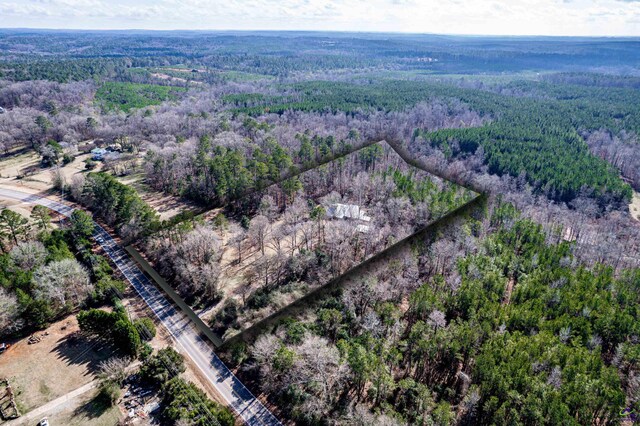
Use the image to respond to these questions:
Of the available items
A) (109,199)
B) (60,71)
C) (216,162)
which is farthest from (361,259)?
(60,71)

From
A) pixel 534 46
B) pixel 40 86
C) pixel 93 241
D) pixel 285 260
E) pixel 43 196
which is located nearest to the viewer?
pixel 285 260

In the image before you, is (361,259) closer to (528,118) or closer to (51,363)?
(51,363)

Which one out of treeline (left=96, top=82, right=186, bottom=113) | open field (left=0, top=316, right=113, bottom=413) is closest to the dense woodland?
open field (left=0, top=316, right=113, bottom=413)

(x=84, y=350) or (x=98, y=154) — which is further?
(x=98, y=154)

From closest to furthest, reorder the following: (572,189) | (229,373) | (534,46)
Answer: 1. (229,373)
2. (572,189)
3. (534,46)

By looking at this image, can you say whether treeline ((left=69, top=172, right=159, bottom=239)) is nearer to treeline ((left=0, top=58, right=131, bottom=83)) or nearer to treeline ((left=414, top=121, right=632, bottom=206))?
treeline ((left=414, top=121, right=632, bottom=206))

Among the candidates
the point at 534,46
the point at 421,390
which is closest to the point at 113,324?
the point at 421,390

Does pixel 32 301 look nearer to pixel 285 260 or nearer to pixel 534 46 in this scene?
pixel 285 260
